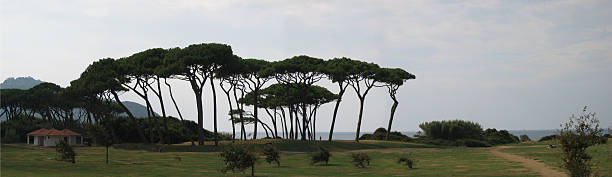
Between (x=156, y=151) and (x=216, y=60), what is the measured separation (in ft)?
45.0

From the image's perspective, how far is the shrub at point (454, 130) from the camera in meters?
87.9

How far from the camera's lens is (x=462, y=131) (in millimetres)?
87812

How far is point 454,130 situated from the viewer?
289 ft

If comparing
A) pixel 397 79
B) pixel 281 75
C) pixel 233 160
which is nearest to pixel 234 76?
pixel 281 75

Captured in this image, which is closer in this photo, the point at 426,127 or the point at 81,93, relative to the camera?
the point at 81,93

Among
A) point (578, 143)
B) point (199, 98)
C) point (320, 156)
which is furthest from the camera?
point (199, 98)

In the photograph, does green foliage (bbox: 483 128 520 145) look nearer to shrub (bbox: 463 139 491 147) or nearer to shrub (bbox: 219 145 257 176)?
shrub (bbox: 463 139 491 147)

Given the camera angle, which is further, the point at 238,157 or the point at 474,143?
the point at 474,143

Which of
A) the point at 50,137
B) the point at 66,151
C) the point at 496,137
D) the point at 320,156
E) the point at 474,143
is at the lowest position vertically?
the point at 474,143

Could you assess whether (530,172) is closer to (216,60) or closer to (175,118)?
(216,60)

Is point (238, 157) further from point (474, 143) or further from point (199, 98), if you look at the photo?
point (474, 143)

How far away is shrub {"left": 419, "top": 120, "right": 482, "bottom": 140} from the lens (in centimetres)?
8794

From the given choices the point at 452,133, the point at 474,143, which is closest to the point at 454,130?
the point at 452,133

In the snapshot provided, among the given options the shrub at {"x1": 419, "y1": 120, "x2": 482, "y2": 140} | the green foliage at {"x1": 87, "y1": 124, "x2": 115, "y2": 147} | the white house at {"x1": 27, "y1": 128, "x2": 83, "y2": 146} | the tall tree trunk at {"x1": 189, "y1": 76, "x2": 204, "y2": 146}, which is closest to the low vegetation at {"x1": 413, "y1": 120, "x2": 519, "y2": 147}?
the shrub at {"x1": 419, "y1": 120, "x2": 482, "y2": 140}
